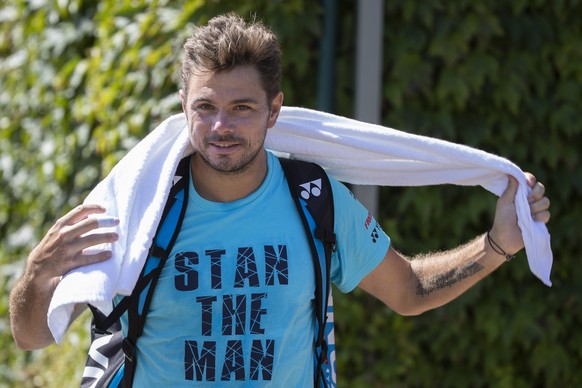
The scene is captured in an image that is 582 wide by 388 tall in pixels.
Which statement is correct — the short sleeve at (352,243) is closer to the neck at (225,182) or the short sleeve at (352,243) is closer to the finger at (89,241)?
the neck at (225,182)

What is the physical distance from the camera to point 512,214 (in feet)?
10.6

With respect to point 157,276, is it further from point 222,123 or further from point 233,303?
point 222,123

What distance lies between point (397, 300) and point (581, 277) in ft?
7.53

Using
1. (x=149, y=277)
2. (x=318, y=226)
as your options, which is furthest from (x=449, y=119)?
(x=149, y=277)

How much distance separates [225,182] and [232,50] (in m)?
0.38

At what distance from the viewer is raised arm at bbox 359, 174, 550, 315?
322 cm

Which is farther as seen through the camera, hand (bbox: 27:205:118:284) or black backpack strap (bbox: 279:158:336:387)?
black backpack strap (bbox: 279:158:336:387)

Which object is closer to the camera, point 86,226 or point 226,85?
point 86,226

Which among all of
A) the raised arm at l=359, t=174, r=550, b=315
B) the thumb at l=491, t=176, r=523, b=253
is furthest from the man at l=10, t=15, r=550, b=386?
the thumb at l=491, t=176, r=523, b=253

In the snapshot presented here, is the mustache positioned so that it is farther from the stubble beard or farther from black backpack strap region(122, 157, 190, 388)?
black backpack strap region(122, 157, 190, 388)

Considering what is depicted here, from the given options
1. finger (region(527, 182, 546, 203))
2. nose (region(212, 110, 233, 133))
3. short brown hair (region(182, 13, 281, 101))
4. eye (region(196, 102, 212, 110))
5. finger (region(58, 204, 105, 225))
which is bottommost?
finger (region(58, 204, 105, 225))

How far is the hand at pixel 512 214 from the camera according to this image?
10.4 feet

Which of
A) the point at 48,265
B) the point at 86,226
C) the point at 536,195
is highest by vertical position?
the point at 536,195

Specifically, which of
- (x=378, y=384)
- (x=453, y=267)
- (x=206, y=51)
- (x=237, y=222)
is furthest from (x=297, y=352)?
(x=378, y=384)
